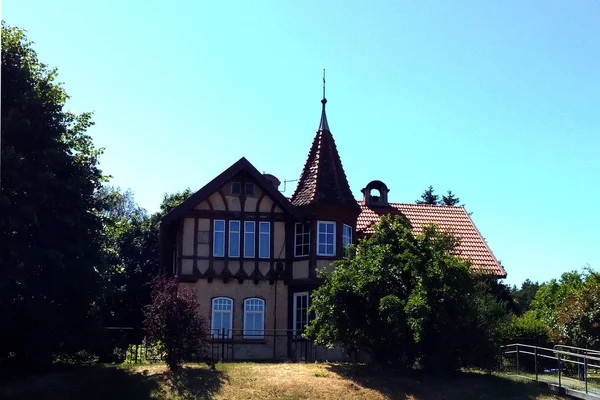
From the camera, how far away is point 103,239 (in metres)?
24.0

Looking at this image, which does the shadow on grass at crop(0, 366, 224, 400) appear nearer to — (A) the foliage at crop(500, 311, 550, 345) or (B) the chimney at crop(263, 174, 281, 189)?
(A) the foliage at crop(500, 311, 550, 345)

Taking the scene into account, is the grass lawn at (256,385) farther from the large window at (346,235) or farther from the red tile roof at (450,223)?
the red tile roof at (450,223)

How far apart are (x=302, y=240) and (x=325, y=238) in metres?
1.00

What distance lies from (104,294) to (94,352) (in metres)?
1.93

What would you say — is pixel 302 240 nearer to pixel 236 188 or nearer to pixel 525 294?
pixel 236 188

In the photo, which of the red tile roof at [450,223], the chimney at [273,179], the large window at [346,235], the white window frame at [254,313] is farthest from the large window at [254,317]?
the chimney at [273,179]

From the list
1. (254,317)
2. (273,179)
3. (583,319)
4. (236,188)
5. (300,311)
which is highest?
(273,179)

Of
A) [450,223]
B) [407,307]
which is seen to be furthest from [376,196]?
[407,307]

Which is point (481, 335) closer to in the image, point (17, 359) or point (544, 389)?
point (544, 389)

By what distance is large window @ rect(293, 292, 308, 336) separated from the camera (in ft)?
91.0

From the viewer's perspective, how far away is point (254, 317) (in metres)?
27.9

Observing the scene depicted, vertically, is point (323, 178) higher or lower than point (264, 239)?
higher

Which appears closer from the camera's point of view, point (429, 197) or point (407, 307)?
point (407, 307)

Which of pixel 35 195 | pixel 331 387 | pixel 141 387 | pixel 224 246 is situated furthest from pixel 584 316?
pixel 35 195
